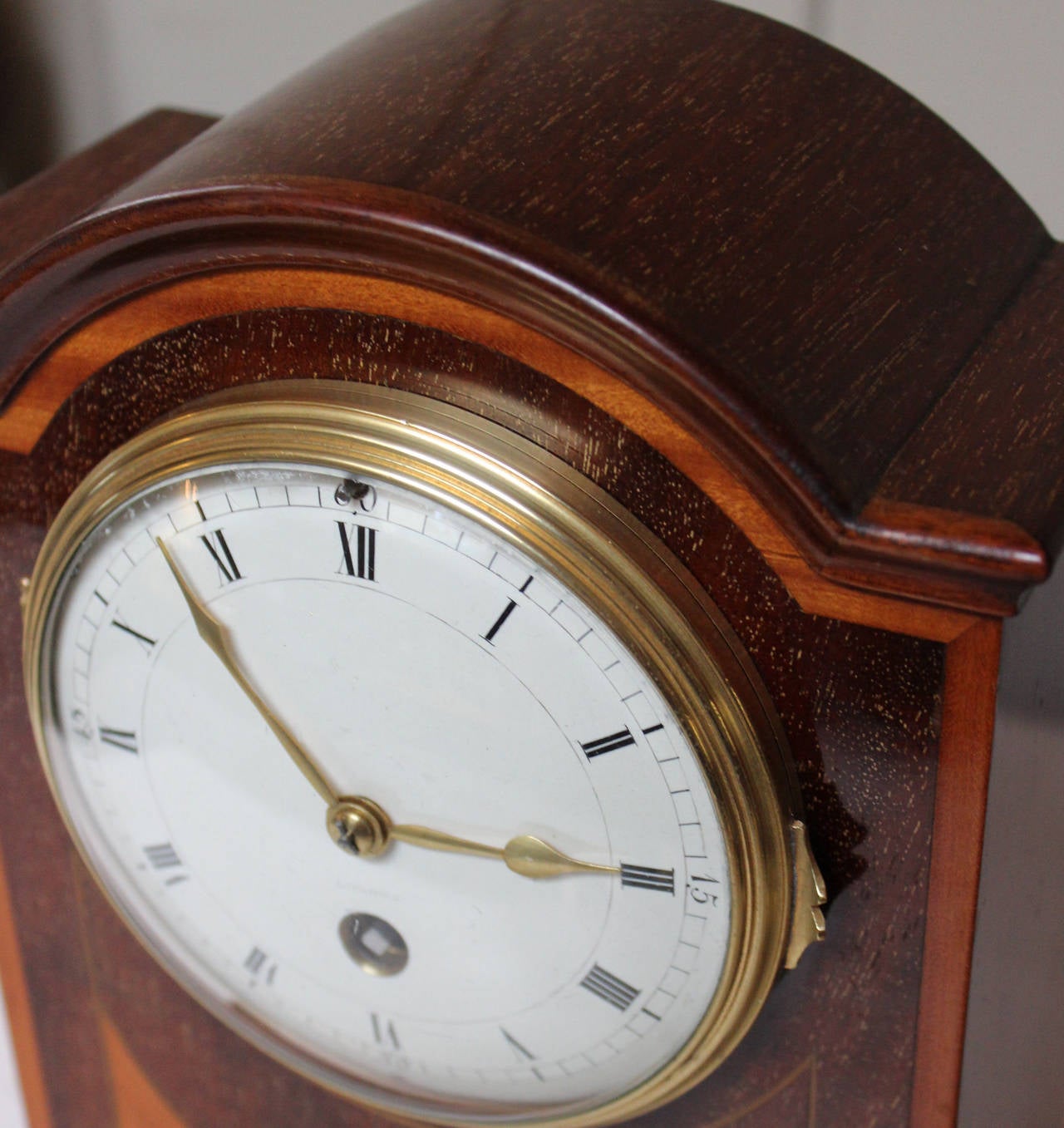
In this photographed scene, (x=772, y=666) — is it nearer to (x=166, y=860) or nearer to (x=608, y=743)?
(x=608, y=743)

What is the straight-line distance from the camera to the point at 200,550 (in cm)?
64

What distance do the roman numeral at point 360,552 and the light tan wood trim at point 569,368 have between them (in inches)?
3.5

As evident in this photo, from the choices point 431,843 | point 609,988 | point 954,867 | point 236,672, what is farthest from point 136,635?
point 954,867

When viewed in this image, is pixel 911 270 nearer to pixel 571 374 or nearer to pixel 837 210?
pixel 837 210

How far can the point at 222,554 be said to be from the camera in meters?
0.64

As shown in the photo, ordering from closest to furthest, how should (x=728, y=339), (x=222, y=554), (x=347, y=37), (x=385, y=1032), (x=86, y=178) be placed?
(x=728, y=339)
(x=222, y=554)
(x=385, y=1032)
(x=86, y=178)
(x=347, y=37)

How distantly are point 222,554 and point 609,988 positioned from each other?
258 millimetres

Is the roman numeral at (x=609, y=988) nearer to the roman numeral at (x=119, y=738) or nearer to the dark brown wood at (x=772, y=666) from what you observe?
the dark brown wood at (x=772, y=666)

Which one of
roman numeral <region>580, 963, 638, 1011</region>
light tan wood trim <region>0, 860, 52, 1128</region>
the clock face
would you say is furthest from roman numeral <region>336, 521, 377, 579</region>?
Answer: light tan wood trim <region>0, 860, 52, 1128</region>

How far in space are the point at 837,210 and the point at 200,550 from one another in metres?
0.31

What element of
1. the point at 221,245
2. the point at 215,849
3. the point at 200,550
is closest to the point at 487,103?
the point at 221,245

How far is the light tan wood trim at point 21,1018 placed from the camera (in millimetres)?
875

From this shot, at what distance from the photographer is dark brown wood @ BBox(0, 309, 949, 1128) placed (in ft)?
1.87

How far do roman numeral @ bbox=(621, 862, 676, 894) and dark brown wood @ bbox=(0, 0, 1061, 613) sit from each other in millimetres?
160
